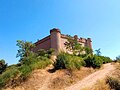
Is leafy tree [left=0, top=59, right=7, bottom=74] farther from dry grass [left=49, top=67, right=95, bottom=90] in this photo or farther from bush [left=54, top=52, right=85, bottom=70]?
dry grass [left=49, top=67, right=95, bottom=90]

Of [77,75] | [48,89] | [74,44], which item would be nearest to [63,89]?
[48,89]

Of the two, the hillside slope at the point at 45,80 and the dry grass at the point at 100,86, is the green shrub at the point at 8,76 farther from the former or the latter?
the dry grass at the point at 100,86

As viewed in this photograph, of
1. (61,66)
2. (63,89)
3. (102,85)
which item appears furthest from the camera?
(61,66)

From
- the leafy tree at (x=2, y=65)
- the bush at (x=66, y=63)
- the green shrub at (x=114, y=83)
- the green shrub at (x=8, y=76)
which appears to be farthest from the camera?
the leafy tree at (x=2, y=65)

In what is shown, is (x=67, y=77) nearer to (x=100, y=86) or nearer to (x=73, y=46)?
(x=100, y=86)

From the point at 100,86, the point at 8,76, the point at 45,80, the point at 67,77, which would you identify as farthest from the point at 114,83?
the point at 8,76

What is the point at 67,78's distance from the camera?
14.8m

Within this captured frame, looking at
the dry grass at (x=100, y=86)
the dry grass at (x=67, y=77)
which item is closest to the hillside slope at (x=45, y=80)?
the dry grass at (x=67, y=77)

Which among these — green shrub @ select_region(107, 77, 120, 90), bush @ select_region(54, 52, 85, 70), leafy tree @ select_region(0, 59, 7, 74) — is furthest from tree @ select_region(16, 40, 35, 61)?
green shrub @ select_region(107, 77, 120, 90)

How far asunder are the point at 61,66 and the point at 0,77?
211 inches

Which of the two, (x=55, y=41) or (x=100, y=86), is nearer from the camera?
(x=100, y=86)

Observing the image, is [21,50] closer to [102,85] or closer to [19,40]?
[19,40]

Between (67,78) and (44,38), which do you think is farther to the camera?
(44,38)

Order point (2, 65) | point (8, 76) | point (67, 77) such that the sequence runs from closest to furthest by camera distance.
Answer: point (67, 77) < point (8, 76) < point (2, 65)
